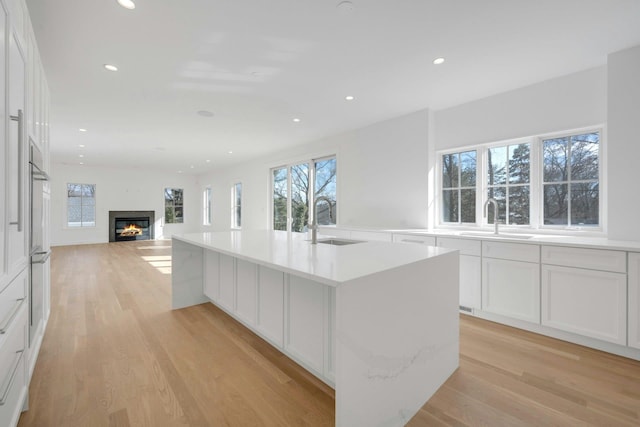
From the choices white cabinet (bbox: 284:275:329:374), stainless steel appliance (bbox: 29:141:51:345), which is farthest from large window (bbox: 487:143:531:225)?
stainless steel appliance (bbox: 29:141:51:345)

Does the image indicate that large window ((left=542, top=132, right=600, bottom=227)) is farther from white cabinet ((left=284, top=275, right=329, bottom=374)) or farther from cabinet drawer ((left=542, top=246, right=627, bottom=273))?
white cabinet ((left=284, top=275, right=329, bottom=374))

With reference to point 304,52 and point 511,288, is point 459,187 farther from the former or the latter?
point 304,52

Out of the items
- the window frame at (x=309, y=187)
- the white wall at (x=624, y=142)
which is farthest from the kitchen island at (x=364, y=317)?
the window frame at (x=309, y=187)

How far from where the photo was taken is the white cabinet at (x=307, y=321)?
1.71 metres

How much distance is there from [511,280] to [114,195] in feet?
36.8

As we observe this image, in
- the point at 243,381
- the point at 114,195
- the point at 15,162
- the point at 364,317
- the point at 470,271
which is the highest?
the point at 114,195

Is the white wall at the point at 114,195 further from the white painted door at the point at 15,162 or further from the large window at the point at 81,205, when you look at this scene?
the white painted door at the point at 15,162

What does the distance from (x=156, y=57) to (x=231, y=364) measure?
2.73m

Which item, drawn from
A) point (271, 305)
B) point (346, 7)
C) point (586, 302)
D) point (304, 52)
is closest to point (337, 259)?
point (271, 305)

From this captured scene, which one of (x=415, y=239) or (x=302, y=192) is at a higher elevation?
(x=302, y=192)

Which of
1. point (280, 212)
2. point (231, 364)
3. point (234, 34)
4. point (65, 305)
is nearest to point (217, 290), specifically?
point (231, 364)

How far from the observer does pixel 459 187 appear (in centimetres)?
382

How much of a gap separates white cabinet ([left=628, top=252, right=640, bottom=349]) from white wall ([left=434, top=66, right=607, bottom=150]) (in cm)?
146

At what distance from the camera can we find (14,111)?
1.36m
